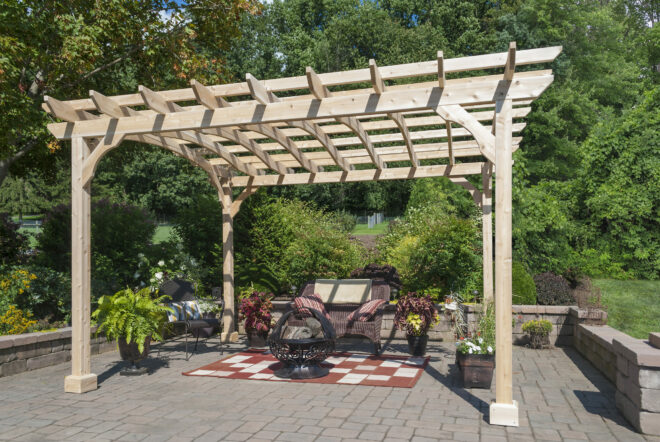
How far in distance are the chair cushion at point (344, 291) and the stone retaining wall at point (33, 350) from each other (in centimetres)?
365

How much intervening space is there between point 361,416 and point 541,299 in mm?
5764

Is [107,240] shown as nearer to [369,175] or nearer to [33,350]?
[33,350]

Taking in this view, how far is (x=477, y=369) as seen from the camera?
5.48 metres

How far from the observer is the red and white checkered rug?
595 cm

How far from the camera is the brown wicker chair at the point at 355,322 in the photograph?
722 cm

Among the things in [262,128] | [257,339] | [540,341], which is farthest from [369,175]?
[540,341]

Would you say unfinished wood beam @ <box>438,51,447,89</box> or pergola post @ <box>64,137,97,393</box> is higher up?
unfinished wood beam @ <box>438,51,447,89</box>

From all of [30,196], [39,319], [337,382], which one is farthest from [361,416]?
[30,196]

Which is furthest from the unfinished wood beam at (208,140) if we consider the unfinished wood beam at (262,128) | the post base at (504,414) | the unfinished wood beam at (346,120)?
the post base at (504,414)

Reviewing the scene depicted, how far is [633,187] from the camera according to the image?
13805 millimetres

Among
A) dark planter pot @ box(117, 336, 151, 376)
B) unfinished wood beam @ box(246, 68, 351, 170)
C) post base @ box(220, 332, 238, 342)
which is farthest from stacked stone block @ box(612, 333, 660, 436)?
post base @ box(220, 332, 238, 342)

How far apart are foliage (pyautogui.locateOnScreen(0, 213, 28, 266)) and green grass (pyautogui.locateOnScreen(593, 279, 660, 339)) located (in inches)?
455

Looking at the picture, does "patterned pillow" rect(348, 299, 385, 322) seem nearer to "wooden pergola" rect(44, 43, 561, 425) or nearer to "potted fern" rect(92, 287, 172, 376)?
"wooden pergola" rect(44, 43, 561, 425)

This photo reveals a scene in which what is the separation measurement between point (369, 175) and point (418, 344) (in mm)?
2689
